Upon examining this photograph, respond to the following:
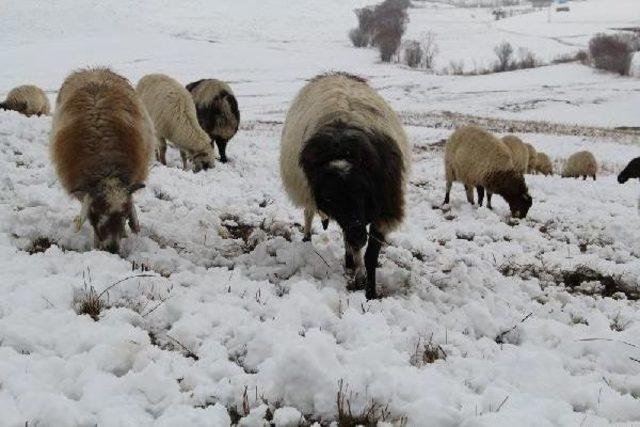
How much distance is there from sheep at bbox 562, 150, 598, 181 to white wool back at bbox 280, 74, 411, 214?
1514cm

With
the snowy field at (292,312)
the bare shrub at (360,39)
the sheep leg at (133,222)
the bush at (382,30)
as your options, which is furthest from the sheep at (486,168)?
the bare shrub at (360,39)

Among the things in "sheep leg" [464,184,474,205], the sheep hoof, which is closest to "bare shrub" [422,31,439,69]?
"sheep leg" [464,184,474,205]

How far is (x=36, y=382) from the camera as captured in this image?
2.92 metres

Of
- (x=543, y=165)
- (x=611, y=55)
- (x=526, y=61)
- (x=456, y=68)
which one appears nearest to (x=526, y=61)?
(x=526, y=61)

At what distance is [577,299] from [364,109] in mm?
3146

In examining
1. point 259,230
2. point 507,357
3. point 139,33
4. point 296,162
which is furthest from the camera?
point 139,33

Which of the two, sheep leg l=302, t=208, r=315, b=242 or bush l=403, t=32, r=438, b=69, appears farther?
bush l=403, t=32, r=438, b=69

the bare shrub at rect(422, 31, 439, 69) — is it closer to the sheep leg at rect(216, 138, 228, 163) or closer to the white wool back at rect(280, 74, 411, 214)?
the sheep leg at rect(216, 138, 228, 163)

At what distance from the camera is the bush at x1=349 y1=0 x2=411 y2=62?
261 ft

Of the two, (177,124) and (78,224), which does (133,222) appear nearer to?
(78,224)

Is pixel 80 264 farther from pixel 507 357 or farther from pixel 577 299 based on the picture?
pixel 577 299

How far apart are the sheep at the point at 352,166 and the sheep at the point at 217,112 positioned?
24.4 ft

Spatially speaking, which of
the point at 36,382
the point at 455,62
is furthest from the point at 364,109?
the point at 455,62

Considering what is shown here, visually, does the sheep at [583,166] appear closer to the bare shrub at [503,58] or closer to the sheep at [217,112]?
the sheep at [217,112]
